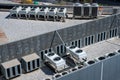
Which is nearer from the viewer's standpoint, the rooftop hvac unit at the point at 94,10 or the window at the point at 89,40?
the window at the point at 89,40

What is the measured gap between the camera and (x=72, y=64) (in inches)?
1063

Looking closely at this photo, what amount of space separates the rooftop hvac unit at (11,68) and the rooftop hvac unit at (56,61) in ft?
10.4

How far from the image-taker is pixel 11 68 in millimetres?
24484

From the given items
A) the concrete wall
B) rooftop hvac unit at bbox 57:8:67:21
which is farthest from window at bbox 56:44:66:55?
rooftop hvac unit at bbox 57:8:67:21

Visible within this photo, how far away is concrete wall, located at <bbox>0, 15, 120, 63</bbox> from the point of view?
24.8 metres

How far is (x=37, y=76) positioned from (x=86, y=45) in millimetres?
7895

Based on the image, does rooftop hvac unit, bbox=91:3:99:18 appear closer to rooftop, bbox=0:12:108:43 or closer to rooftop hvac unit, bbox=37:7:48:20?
rooftop, bbox=0:12:108:43

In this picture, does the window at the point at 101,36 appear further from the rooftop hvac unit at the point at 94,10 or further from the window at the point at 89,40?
the rooftop hvac unit at the point at 94,10

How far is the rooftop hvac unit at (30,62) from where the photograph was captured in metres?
25.3

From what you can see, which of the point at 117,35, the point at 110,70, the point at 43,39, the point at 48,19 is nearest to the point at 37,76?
the point at 43,39

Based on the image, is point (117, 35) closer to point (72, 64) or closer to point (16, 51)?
point (72, 64)

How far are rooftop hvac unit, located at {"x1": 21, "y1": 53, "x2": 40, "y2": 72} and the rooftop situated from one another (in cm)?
1046

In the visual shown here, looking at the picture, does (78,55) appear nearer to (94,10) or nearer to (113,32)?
(113,32)

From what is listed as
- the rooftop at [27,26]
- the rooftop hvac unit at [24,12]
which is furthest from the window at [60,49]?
the rooftop hvac unit at [24,12]
